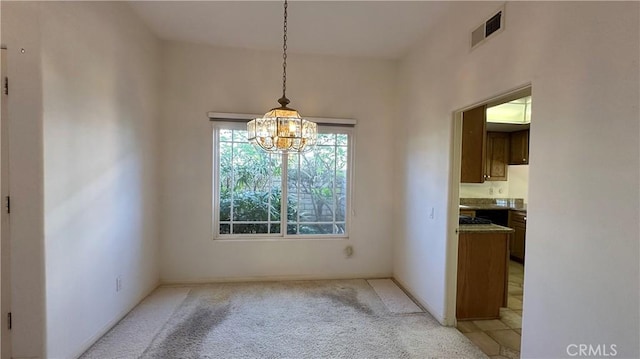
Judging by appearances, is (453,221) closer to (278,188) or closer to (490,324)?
(490,324)

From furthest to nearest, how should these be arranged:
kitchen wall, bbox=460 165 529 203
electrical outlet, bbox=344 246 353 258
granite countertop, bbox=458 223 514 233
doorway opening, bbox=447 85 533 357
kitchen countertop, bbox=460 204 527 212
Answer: kitchen wall, bbox=460 165 529 203 → kitchen countertop, bbox=460 204 527 212 → electrical outlet, bbox=344 246 353 258 → granite countertop, bbox=458 223 514 233 → doorway opening, bbox=447 85 533 357

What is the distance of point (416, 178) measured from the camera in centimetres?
326

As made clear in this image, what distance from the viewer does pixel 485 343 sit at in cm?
242

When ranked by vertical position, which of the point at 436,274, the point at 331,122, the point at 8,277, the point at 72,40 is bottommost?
the point at 436,274

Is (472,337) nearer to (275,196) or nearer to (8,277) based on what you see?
(275,196)

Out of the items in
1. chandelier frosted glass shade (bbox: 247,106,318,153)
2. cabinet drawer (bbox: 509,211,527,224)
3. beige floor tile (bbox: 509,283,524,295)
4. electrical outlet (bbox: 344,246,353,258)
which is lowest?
beige floor tile (bbox: 509,283,524,295)

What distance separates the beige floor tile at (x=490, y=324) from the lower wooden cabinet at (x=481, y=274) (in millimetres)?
40

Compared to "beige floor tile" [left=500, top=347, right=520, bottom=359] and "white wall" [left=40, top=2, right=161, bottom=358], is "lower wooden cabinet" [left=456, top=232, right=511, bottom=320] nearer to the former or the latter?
"beige floor tile" [left=500, top=347, right=520, bottom=359]

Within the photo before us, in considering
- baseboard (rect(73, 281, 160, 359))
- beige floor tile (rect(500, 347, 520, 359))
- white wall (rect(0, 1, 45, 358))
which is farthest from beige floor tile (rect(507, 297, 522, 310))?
white wall (rect(0, 1, 45, 358))

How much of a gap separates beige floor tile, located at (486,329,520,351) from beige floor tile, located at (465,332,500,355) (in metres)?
0.06

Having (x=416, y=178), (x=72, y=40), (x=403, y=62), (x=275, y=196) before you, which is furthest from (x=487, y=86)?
(x=72, y=40)

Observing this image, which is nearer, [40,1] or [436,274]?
[40,1]

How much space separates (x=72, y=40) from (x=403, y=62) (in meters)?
3.40

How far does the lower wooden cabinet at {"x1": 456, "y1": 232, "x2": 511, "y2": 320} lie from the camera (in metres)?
2.78
